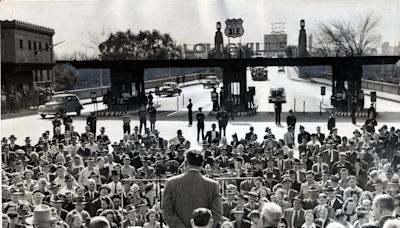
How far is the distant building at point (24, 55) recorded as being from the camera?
518 cm

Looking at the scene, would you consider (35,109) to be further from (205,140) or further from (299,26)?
(299,26)

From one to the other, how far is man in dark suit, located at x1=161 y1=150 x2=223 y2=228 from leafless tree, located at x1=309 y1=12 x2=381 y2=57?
3644mm

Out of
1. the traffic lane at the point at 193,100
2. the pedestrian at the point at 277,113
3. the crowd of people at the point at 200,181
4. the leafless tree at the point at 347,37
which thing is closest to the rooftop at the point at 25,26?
the crowd of people at the point at 200,181

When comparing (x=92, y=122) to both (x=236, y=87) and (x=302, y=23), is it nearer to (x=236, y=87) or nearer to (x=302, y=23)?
(x=236, y=87)

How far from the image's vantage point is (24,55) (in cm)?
557

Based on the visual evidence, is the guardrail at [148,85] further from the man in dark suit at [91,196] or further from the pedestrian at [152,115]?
the man in dark suit at [91,196]

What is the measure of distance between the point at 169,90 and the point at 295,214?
4688 millimetres

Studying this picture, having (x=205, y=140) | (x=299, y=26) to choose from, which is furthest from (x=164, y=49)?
(x=299, y=26)

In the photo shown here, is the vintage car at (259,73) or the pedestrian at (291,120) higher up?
the vintage car at (259,73)

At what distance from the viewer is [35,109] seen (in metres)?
6.56

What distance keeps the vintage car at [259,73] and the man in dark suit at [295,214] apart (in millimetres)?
5667

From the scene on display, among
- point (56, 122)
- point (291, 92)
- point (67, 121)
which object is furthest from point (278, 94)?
point (56, 122)

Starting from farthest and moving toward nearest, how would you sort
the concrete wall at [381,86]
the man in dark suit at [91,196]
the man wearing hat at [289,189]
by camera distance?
the concrete wall at [381,86], the man wearing hat at [289,189], the man in dark suit at [91,196]

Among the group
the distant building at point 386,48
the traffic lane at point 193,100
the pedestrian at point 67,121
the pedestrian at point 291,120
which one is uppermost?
the distant building at point 386,48
